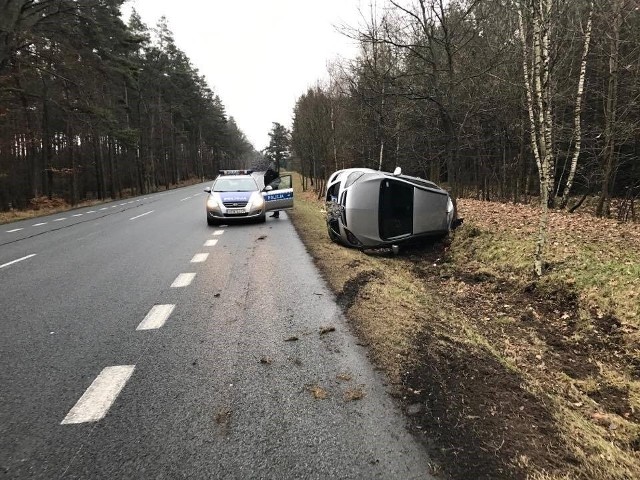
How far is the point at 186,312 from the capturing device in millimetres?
5191

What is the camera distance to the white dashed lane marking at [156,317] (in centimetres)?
472

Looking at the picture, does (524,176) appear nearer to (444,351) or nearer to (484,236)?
(484,236)

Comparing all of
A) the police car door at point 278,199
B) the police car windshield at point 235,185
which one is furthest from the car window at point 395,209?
the police car windshield at point 235,185

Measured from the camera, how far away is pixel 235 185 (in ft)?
49.0

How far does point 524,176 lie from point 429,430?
22.8m

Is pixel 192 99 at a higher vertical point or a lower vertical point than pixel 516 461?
higher

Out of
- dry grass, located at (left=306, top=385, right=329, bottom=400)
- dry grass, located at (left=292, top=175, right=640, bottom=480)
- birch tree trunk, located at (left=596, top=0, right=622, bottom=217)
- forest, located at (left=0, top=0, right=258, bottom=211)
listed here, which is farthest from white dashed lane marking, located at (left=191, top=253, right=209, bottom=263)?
forest, located at (left=0, top=0, right=258, bottom=211)

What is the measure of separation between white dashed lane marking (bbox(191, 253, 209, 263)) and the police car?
473cm

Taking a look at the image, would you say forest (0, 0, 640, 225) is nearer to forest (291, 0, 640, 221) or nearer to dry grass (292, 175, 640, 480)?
forest (291, 0, 640, 221)

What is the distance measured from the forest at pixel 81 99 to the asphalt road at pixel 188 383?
17047 millimetres

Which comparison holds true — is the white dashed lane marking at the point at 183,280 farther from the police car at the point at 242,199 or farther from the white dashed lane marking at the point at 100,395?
the police car at the point at 242,199

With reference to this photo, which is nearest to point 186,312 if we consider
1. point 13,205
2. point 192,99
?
point 13,205

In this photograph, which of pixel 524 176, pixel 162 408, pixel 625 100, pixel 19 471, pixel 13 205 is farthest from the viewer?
pixel 13 205

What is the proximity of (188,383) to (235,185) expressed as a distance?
1208 cm
